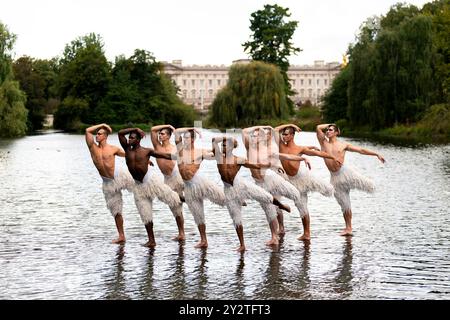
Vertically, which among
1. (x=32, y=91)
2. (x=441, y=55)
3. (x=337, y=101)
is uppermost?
(x=441, y=55)

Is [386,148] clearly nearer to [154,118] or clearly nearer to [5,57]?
[5,57]

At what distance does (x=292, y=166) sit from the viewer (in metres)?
13.2

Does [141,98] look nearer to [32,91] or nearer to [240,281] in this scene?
[32,91]

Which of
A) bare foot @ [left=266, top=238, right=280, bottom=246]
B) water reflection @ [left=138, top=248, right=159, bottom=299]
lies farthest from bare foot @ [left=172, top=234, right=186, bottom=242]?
water reflection @ [left=138, top=248, right=159, bottom=299]

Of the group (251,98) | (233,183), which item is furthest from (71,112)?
(233,183)

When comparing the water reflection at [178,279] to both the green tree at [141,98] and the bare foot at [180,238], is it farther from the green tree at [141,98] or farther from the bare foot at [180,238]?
the green tree at [141,98]

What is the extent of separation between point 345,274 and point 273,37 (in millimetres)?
101127

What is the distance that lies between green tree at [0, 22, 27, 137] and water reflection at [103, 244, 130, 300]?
186 feet

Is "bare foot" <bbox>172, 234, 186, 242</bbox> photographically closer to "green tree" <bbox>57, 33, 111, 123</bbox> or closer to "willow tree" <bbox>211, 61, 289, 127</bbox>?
"willow tree" <bbox>211, 61, 289, 127</bbox>

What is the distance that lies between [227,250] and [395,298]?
3.72m

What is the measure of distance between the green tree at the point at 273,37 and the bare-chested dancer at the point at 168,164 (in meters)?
97.6

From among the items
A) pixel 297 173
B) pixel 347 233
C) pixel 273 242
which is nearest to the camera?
pixel 273 242

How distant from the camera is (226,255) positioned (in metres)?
12.0

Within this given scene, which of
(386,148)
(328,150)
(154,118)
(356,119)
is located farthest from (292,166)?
(154,118)
